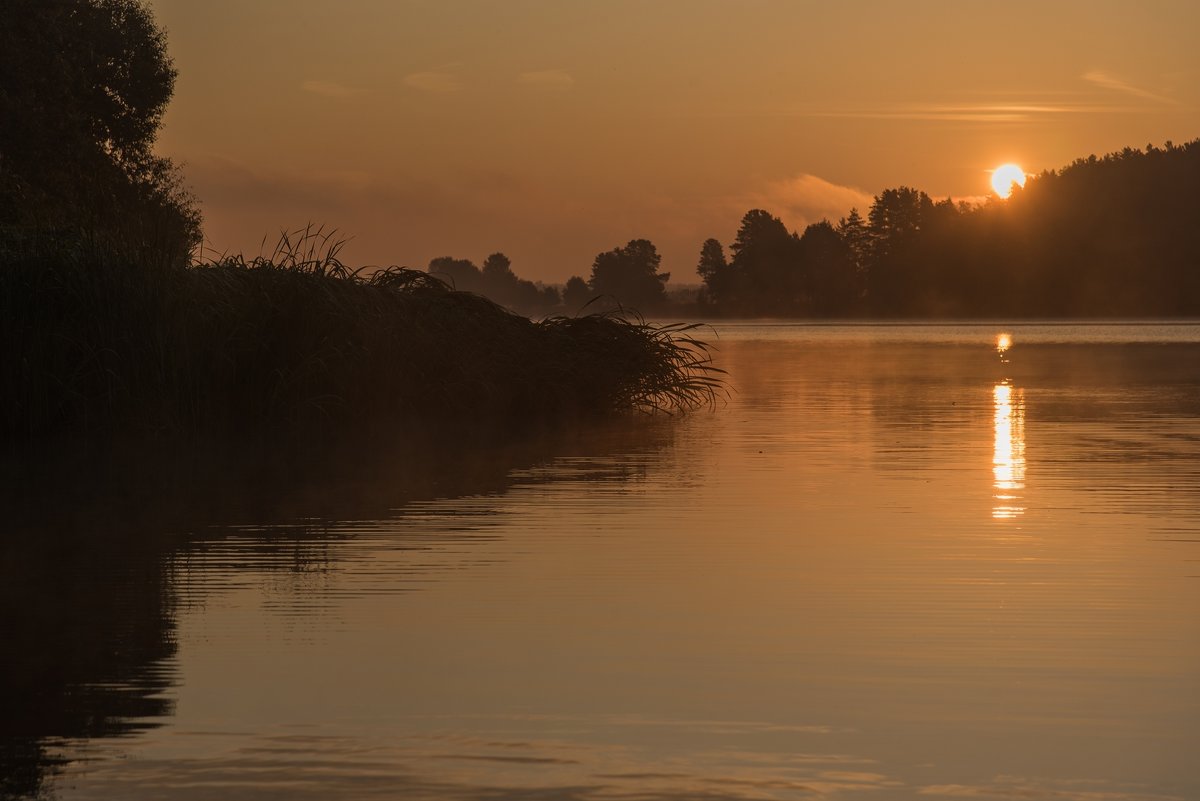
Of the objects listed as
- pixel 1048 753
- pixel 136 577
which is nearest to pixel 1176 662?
pixel 1048 753

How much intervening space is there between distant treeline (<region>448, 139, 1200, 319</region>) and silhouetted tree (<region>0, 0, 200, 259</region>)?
8981 centimetres

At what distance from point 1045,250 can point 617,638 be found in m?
121

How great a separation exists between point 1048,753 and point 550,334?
48.9ft

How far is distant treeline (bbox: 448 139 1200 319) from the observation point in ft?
385

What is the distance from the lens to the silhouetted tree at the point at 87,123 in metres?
23.5

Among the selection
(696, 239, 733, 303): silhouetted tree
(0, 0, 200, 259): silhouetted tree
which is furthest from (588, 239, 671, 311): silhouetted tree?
(0, 0, 200, 259): silhouetted tree

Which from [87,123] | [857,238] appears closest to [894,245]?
[857,238]

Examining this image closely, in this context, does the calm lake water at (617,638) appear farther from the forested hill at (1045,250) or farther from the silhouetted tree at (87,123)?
the forested hill at (1045,250)

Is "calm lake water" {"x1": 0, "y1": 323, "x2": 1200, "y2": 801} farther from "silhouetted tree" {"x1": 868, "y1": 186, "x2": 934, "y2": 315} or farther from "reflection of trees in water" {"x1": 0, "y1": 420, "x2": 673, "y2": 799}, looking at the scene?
"silhouetted tree" {"x1": 868, "y1": 186, "x2": 934, "y2": 315}

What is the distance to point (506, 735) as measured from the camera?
4.66 meters

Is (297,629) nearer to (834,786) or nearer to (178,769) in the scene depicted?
(178,769)

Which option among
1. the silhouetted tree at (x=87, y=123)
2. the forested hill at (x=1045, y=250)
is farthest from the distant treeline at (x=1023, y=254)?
the silhouetted tree at (x=87, y=123)

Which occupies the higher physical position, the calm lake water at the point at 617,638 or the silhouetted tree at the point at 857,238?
the silhouetted tree at the point at 857,238

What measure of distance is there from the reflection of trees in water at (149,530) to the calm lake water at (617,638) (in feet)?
0.10
